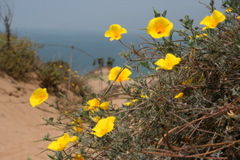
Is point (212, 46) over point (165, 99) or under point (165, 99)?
over

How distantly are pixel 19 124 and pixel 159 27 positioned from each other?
13.6 ft

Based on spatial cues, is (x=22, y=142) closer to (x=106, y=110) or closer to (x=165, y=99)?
(x=106, y=110)

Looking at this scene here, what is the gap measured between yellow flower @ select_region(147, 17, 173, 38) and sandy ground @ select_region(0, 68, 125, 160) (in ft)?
4.52

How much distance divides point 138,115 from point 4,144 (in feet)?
8.80

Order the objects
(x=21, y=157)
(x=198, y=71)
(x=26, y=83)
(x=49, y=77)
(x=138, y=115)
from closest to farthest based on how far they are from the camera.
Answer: (x=198, y=71)
(x=138, y=115)
(x=21, y=157)
(x=26, y=83)
(x=49, y=77)

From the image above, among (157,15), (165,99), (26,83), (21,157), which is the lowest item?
(21,157)

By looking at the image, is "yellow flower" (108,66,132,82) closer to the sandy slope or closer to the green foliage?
the sandy slope

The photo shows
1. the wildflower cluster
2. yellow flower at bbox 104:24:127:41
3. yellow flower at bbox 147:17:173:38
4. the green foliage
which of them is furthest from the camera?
the green foliage

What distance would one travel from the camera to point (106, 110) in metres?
1.28

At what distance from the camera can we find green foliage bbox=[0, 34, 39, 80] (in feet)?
20.7

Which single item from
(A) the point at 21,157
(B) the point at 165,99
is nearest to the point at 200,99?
(B) the point at 165,99

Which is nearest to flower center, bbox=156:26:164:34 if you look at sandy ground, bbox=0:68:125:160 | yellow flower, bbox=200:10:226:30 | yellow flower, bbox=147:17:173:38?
yellow flower, bbox=147:17:173:38

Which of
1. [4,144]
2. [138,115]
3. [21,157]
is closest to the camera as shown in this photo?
[138,115]

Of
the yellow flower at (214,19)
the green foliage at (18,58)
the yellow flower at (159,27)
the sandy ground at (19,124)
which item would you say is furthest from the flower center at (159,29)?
the green foliage at (18,58)
